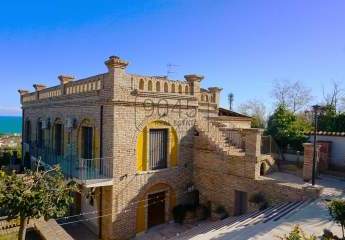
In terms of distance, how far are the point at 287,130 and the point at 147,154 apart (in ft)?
33.7

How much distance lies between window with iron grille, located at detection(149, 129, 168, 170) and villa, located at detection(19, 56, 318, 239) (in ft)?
0.15

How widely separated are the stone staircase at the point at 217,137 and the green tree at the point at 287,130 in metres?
5.63

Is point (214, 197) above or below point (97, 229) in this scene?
above

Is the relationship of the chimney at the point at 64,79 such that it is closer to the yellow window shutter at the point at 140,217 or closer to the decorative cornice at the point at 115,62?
the decorative cornice at the point at 115,62

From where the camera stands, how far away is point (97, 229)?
13.1 m

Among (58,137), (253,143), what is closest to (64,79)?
(58,137)

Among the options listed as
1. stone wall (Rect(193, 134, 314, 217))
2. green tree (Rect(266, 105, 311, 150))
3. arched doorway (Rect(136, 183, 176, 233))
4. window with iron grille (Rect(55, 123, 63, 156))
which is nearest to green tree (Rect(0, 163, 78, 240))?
arched doorway (Rect(136, 183, 176, 233))

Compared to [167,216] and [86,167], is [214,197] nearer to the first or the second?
[167,216]

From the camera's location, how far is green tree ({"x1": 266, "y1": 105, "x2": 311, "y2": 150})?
18.2 meters

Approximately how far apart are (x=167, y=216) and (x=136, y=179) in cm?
311

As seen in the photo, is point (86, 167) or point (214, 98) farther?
point (214, 98)

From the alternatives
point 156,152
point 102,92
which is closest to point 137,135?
point 156,152

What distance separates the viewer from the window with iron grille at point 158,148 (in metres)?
13.3

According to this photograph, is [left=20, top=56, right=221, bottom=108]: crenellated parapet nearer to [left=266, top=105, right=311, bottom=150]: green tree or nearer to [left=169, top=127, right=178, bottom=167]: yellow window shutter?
[left=169, top=127, right=178, bottom=167]: yellow window shutter
